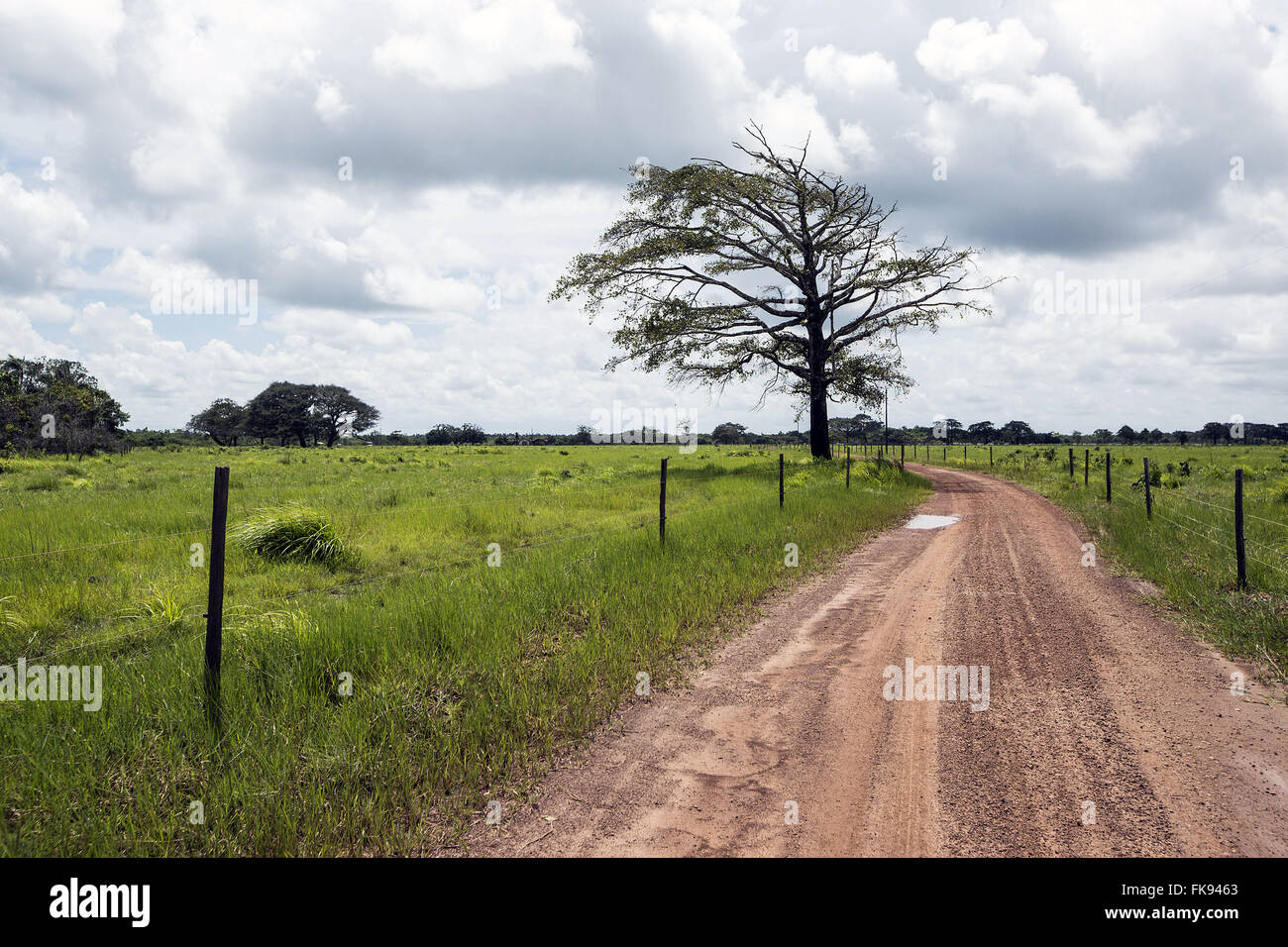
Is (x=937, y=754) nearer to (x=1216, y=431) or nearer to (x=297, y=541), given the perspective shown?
(x=297, y=541)

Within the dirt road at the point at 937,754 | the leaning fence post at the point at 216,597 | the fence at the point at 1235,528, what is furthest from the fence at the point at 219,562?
the fence at the point at 1235,528

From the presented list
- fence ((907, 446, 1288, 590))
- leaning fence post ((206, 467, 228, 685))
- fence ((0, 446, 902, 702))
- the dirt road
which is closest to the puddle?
fence ((0, 446, 902, 702))

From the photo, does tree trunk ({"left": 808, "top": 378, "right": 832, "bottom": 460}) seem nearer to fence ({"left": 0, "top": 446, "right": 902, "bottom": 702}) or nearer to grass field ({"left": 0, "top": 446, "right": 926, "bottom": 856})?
fence ({"left": 0, "top": 446, "right": 902, "bottom": 702})

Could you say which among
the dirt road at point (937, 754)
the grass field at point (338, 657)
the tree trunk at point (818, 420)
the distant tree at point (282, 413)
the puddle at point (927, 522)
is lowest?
the dirt road at point (937, 754)

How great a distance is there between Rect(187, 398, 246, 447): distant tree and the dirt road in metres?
104

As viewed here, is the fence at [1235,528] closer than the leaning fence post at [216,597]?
No

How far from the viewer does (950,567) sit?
11227 mm

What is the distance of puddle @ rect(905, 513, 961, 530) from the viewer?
16.4 meters

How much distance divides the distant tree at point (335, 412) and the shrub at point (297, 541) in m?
92.7

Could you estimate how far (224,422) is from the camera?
96812mm

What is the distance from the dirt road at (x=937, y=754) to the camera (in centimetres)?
374

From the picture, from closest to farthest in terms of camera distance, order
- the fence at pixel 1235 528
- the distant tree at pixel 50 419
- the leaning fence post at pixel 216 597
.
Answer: the leaning fence post at pixel 216 597 → the fence at pixel 1235 528 → the distant tree at pixel 50 419

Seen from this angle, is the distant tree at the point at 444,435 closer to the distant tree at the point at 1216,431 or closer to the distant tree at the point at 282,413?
the distant tree at the point at 282,413

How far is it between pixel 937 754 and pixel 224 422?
112 metres
